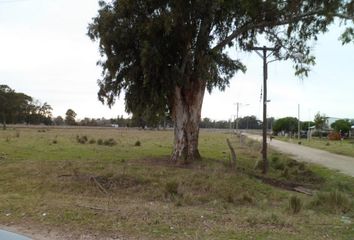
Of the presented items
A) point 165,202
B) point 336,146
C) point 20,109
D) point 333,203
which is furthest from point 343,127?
point 165,202

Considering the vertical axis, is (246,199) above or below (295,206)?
below

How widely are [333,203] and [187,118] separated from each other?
9682mm

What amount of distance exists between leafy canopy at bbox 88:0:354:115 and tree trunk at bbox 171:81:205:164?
1.06ft

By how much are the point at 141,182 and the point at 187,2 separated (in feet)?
22.4

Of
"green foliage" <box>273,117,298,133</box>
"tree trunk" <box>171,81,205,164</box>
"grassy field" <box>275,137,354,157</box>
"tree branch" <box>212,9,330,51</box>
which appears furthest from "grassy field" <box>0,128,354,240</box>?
"green foliage" <box>273,117,298,133</box>

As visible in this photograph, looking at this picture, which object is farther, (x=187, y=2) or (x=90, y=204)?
(x=187, y=2)

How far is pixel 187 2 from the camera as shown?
17.3 metres

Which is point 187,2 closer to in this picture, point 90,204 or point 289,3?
point 289,3

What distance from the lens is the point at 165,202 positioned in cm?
1236

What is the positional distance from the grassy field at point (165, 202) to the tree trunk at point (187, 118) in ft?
2.64

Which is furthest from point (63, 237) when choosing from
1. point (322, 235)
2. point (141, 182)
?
A: point (141, 182)

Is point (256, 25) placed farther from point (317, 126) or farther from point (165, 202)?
point (317, 126)

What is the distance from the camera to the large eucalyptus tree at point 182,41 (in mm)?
17656

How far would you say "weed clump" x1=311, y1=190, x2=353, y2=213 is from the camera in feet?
38.2
